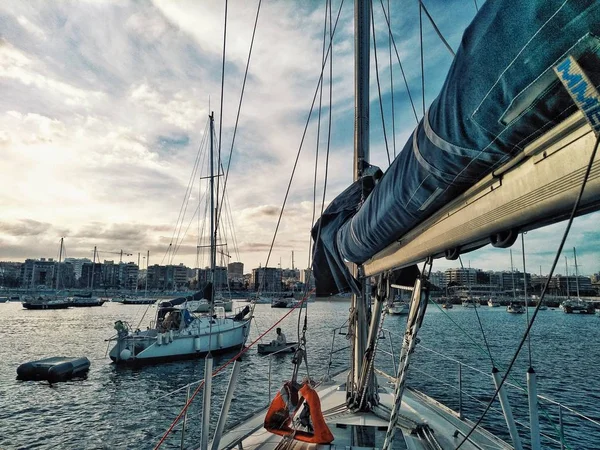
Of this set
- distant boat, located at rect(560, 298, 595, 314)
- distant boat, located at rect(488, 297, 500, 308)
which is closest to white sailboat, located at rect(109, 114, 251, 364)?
distant boat, located at rect(560, 298, 595, 314)

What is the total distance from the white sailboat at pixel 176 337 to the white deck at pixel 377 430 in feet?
41.3

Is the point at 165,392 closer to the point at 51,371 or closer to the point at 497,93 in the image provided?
the point at 51,371

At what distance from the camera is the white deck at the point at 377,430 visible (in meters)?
4.57

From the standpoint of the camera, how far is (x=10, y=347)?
26422mm

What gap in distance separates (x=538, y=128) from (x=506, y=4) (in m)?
0.40

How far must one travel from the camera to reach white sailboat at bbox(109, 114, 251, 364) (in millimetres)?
19203

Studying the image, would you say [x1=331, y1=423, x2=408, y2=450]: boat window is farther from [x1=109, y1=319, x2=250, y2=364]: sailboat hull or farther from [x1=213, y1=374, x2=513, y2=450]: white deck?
[x1=109, y1=319, x2=250, y2=364]: sailboat hull

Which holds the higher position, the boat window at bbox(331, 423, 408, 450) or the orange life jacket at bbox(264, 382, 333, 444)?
the orange life jacket at bbox(264, 382, 333, 444)

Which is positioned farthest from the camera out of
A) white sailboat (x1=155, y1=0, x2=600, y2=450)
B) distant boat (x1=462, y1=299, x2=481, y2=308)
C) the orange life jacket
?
the orange life jacket

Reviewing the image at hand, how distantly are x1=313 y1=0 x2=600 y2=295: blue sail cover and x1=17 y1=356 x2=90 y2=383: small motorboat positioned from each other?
20.0 meters

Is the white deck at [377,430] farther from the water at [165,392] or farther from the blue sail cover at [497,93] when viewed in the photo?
the blue sail cover at [497,93]

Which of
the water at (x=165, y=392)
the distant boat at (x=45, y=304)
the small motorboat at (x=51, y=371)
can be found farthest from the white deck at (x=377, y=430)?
the distant boat at (x=45, y=304)

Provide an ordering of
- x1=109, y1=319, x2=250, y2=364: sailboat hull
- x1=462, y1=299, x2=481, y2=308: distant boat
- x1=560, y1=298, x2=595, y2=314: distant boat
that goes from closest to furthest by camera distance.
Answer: x1=462, y1=299, x2=481, y2=308: distant boat
x1=109, y1=319, x2=250, y2=364: sailboat hull
x1=560, y1=298, x2=595, y2=314: distant boat

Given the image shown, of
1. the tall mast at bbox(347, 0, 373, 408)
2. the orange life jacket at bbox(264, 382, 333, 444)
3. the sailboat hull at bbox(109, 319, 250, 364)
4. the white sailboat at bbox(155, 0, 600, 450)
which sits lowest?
the sailboat hull at bbox(109, 319, 250, 364)
